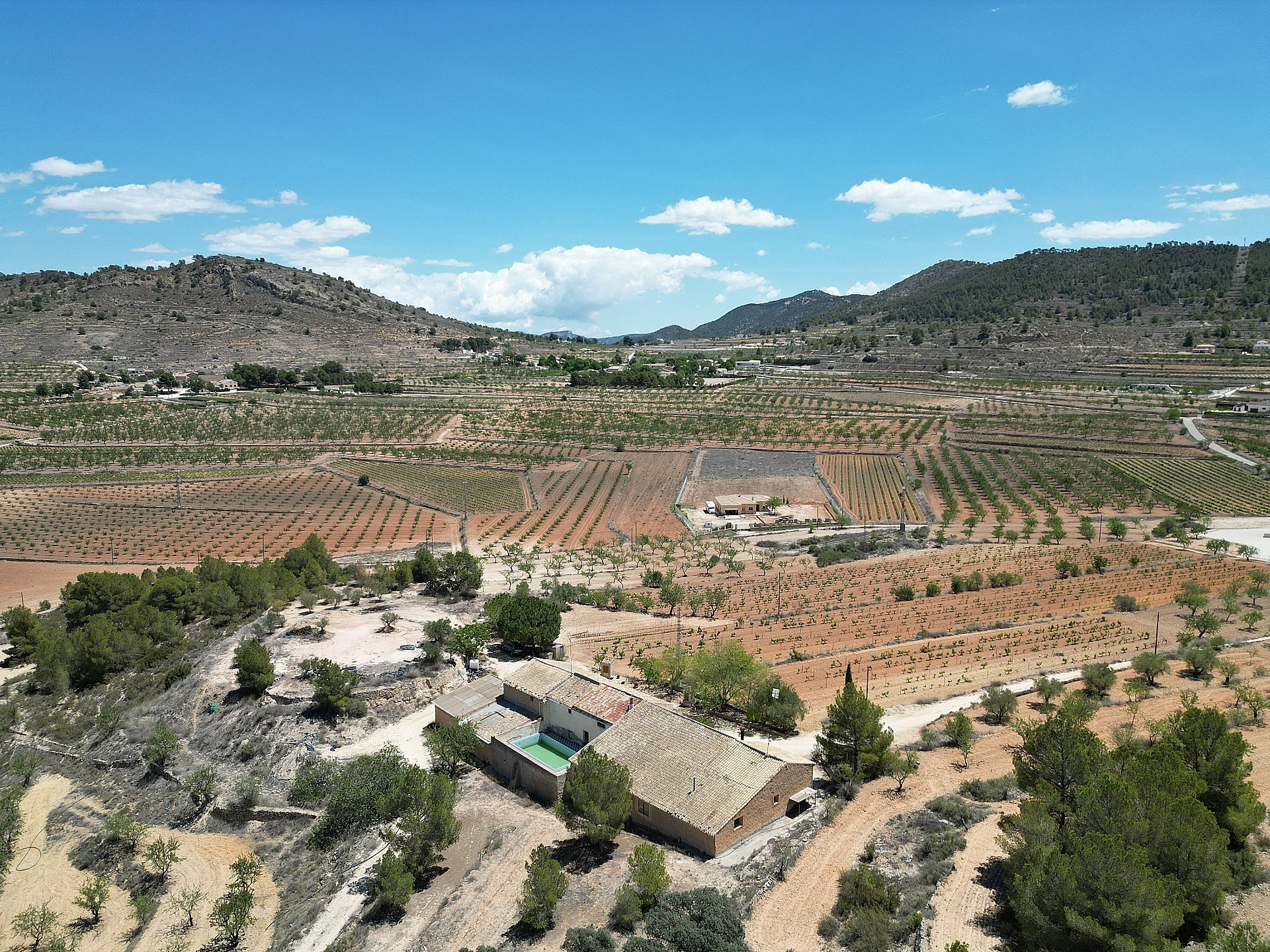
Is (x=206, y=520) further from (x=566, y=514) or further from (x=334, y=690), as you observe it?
(x=334, y=690)

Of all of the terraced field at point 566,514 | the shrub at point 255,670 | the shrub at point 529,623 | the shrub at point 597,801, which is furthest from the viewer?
the terraced field at point 566,514

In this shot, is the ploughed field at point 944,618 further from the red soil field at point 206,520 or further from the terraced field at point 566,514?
the red soil field at point 206,520

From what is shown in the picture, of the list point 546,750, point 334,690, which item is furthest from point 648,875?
point 334,690

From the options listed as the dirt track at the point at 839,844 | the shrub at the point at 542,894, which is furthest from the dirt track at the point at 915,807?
the shrub at the point at 542,894

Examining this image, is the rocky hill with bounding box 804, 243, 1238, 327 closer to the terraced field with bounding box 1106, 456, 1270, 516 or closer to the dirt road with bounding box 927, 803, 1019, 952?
the terraced field with bounding box 1106, 456, 1270, 516

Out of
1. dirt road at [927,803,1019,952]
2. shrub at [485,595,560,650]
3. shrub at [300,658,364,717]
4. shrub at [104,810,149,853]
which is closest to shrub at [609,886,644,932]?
dirt road at [927,803,1019,952]

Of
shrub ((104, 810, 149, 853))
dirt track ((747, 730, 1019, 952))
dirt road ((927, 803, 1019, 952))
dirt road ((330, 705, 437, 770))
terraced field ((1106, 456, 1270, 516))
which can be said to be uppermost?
terraced field ((1106, 456, 1270, 516))
